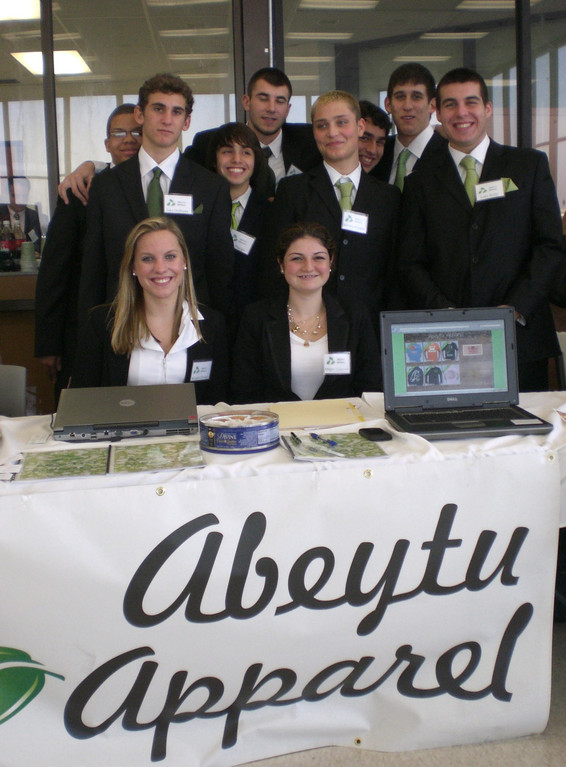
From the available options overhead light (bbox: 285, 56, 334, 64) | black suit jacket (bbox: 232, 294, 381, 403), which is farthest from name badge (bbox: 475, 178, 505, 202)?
overhead light (bbox: 285, 56, 334, 64)

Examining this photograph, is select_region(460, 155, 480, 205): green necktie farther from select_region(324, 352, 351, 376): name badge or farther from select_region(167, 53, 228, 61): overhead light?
select_region(167, 53, 228, 61): overhead light

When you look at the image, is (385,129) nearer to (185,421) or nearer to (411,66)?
(411,66)

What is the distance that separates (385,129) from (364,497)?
231 cm

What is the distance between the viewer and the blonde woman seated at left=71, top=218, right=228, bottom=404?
2404mm

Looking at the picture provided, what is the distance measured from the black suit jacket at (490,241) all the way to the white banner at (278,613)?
48.7 inches

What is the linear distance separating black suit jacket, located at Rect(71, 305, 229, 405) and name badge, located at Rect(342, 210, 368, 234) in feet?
2.13

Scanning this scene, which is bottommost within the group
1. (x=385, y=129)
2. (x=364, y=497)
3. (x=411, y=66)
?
(x=364, y=497)

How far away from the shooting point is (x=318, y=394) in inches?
99.3

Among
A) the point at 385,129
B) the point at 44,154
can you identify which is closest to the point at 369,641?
the point at 385,129

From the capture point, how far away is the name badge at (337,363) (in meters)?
2.38

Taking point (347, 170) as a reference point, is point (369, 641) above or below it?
below

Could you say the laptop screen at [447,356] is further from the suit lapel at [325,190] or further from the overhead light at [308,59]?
the overhead light at [308,59]

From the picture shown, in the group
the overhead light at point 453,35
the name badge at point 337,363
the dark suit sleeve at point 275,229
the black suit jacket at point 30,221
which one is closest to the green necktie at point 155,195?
the dark suit sleeve at point 275,229

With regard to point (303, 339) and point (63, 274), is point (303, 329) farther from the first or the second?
point (63, 274)
